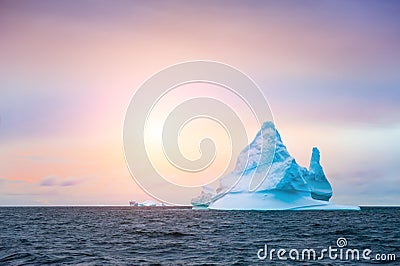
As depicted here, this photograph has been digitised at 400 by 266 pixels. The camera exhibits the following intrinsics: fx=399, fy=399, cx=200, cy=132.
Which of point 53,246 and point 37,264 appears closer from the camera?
point 37,264

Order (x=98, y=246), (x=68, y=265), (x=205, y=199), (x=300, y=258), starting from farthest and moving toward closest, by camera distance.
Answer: (x=205, y=199), (x=98, y=246), (x=300, y=258), (x=68, y=265)

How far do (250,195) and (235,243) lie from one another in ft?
162

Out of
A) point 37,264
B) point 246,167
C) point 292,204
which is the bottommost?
point 37,264

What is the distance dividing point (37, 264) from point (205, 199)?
89111mm

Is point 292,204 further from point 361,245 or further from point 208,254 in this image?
point 208,254

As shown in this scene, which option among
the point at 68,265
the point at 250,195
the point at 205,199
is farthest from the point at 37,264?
the point at 205,199

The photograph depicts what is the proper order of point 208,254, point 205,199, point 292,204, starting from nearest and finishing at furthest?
1. point 208,254
2. point 292,204
3. point 205,199

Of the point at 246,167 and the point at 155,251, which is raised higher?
the point at 246,167

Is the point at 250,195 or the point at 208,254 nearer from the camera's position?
the point at 208,254

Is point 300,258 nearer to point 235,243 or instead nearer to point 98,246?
point 235,243

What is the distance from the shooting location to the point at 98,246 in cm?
2561

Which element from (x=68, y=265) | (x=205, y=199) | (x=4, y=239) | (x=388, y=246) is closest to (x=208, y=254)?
(x=68, y=265)

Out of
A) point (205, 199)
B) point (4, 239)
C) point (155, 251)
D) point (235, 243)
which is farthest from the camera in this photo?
point (205, 199)

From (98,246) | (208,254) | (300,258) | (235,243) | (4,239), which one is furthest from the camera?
(4,239)
